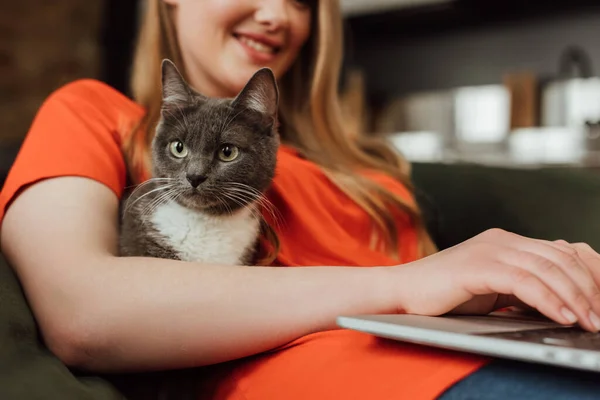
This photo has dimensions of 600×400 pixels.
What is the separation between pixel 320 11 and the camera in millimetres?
931

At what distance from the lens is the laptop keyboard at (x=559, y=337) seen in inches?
16.4

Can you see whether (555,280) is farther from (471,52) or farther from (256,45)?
(471,52)

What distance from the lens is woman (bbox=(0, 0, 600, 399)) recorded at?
517mm

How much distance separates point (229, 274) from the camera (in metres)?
0.58

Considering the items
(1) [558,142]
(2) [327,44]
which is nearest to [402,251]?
(2) [327,44]

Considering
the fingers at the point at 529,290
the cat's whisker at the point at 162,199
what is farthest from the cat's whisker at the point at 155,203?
the fingers at the point at 529,290

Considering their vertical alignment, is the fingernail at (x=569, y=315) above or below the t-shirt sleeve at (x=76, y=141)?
below

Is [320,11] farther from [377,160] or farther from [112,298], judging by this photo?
[112,298]

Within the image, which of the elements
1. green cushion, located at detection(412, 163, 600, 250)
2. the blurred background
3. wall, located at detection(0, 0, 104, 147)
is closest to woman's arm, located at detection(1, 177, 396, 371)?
green cushion, located at detection(412, 163, 600, 250)

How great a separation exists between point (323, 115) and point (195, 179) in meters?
0.46

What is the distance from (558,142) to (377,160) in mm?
1888

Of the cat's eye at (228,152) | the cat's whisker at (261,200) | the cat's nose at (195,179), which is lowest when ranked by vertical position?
the cat's whisker at (261,200)

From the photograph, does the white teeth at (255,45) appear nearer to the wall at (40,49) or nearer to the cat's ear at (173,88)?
the cat's ear at (173,88)

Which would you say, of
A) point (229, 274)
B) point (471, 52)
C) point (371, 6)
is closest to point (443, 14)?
point (471, 52)
